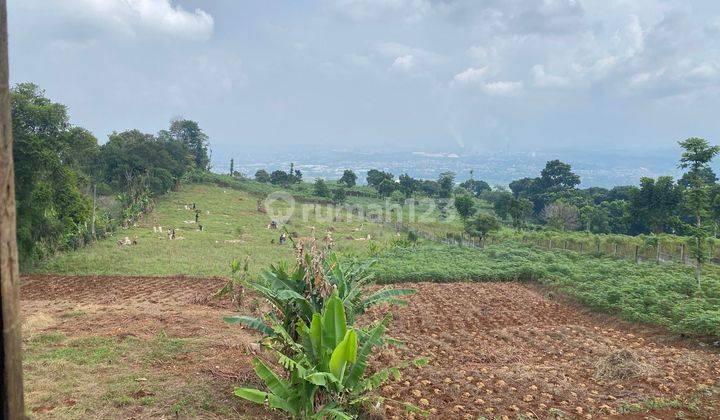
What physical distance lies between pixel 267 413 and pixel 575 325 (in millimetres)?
8962

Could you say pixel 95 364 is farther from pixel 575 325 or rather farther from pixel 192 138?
pixel 192 138

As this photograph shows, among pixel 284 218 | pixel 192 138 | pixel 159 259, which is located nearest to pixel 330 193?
pixel 284 218

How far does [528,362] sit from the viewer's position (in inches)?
335

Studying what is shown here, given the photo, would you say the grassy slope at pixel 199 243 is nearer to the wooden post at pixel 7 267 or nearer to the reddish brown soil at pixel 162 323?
the reddish brown soil at pixel 162 323

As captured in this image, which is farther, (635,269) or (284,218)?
(284,218)

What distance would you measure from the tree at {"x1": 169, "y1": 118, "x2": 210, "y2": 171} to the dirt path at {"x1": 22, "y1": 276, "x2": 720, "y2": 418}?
179 feet

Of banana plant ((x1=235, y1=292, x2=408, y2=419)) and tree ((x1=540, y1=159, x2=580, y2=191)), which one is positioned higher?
tree ((x1=540, y1=159, x2=580, y2=191))

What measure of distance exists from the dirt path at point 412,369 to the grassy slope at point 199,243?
508cm

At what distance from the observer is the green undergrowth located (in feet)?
38.5

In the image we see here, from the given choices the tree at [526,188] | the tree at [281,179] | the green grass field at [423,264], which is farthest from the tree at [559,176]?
the green grass field at [423,264]

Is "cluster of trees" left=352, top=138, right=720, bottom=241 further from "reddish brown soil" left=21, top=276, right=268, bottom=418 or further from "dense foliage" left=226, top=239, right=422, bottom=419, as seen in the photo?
"reddish brown soil" left=21, top=276, right=268, bottom=418

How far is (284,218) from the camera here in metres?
38.1

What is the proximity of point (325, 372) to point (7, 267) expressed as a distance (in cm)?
279

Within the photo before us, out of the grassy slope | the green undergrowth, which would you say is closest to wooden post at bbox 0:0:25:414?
the green undergrowth
